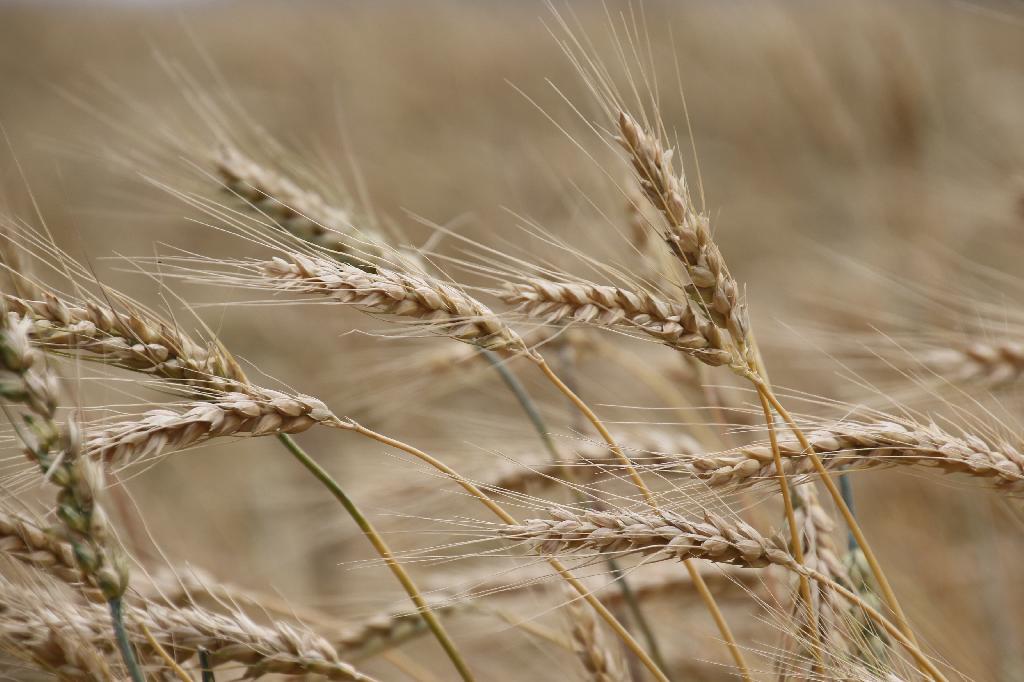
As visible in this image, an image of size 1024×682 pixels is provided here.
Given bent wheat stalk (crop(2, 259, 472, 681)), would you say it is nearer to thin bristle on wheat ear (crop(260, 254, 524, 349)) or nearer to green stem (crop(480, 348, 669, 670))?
thin bristle on wheat ear (crop(260, 254, 524, 349))

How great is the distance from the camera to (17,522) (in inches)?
28.7

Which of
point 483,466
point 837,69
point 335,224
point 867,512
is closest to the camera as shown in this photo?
point 335,224

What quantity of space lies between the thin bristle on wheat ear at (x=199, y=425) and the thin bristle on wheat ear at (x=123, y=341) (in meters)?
0.03

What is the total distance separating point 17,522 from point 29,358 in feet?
0.70

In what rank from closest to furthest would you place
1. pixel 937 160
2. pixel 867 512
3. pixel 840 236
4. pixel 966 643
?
1. pixel 966 643
2. pixel 867 512
3. pixel 937 160
4. pixel 840 236

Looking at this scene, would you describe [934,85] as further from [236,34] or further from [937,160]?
[236,34]

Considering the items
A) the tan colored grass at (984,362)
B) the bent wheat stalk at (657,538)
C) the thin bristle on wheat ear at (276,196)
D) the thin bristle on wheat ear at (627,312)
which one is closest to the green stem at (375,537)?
the bent wheat stalk at (657,538)

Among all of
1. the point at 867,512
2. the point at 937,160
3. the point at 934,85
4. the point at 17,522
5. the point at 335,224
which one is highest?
the point at 934,85

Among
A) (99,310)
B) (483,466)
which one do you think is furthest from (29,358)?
(483,466)

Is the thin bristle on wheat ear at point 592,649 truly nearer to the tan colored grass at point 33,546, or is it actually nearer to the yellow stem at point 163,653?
the yellow stem at point 163,653

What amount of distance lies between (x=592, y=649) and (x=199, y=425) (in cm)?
52

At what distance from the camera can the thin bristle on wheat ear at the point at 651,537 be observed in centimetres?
71

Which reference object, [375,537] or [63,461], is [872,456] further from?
[63,461]

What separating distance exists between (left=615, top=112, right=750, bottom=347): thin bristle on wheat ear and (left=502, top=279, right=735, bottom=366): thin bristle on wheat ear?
0.07ft
